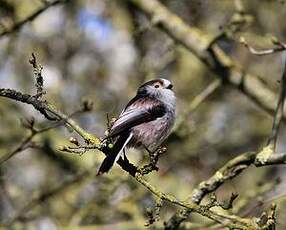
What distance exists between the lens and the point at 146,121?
12.9 feet

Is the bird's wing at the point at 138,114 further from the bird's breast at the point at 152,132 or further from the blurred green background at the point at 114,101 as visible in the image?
the blurred green background at the point at 114,101

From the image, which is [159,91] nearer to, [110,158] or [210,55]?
[110,158]

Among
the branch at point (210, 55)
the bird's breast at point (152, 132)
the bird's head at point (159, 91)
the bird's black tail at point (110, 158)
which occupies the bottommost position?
the bird's black tail at point (110, 158)

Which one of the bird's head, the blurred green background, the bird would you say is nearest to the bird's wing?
the bird

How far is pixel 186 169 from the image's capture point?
28.7ft

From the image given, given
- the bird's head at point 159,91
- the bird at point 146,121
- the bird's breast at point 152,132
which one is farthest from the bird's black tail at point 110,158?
the bird's head at point 159,91

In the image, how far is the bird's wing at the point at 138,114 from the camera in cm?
368

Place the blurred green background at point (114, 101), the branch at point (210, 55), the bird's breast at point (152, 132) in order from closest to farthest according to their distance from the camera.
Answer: the bird's breast at point (152, 132) → the branch at point (210, 55) → the blurred green background at point (114, 101)

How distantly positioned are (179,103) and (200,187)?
16.4ft

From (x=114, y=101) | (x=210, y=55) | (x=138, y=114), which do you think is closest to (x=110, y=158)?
(x=138, y=114)

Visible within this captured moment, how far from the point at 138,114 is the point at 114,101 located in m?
4.05

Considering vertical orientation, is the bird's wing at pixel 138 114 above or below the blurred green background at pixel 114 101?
below

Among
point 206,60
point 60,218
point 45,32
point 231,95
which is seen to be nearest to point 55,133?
point 60,218

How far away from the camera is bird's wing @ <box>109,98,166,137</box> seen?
12.1 feet
